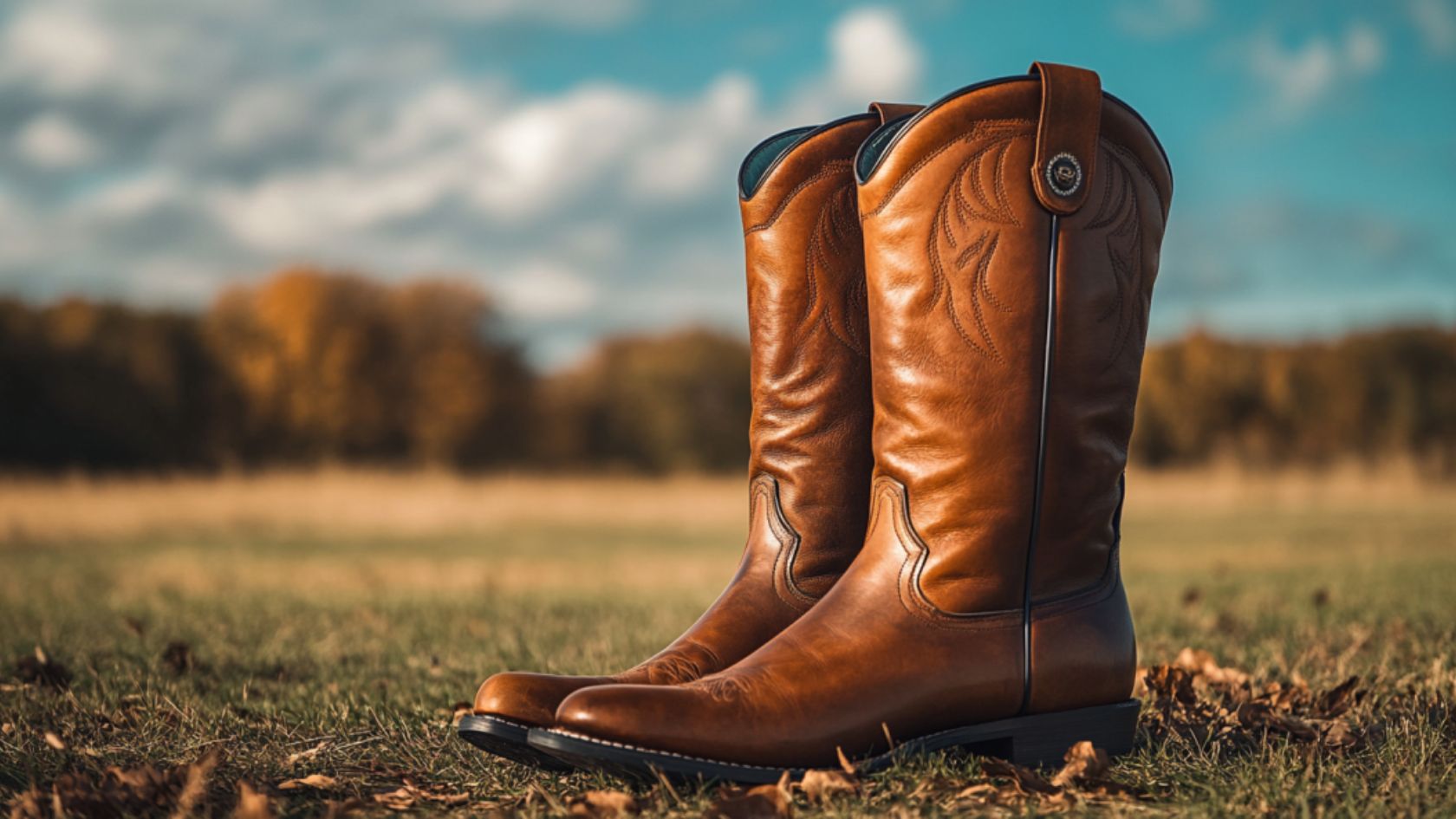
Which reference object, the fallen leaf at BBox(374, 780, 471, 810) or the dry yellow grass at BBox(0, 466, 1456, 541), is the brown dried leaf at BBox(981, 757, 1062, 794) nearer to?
the fallen leaf at BBox(374, 780, 471, 810)

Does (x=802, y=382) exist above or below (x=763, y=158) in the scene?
below

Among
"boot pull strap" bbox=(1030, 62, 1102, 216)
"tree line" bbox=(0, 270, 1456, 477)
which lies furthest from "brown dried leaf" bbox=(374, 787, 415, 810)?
"tree line" bbox=(0, 270, 1456, 477)

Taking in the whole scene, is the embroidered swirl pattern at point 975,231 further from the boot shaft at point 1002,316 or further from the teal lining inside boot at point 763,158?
the teal lining inside boot at point 763,158

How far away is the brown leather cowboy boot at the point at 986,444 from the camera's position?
1839 mm

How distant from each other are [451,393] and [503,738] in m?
33.5

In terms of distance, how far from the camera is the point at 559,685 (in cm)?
198

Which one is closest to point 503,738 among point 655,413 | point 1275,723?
point 1275,723

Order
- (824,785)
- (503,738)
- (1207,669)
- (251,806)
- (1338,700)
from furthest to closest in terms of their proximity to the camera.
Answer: (1207,669), (1338,700), (503,738), (824,785), (251,806)

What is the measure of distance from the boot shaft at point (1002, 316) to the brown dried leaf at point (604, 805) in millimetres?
594

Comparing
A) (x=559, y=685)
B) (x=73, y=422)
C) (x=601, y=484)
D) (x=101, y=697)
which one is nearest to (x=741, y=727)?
(x=559, y=685)

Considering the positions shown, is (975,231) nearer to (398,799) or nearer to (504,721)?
(504,721)

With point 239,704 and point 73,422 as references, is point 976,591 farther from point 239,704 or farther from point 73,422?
point 73,422

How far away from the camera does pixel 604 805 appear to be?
5.38ft

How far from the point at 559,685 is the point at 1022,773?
2.60 ft
